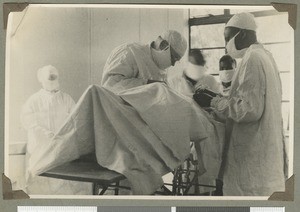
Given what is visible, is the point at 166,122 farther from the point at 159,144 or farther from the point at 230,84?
the point at 230,84

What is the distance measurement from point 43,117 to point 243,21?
0.55 metres

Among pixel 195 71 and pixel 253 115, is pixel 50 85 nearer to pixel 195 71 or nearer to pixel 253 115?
pixel 195 71

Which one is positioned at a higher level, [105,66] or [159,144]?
[105,66]

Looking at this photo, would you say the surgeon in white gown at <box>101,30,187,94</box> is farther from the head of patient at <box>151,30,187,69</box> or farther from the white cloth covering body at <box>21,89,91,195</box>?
the white cloth covering body at <box>21,89,91,195</box>

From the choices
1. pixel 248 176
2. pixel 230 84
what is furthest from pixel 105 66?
pixel 248 176

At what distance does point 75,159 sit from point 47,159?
0.07m

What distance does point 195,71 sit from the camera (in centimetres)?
111

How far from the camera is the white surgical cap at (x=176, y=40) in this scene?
1100 millimetres

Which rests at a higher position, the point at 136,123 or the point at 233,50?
the point at 233,50

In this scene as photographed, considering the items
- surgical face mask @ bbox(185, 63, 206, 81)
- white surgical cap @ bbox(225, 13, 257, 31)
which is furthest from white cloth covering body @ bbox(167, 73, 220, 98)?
white surgical cap @ bbox(225, 13, 257, 31)

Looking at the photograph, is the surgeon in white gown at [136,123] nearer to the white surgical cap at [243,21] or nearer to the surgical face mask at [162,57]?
the surgical face mask at [162,57]

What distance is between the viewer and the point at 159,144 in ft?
3.60

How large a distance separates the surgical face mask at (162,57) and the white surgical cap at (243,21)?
0.17 metres

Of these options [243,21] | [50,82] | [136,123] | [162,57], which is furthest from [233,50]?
[50,82]
